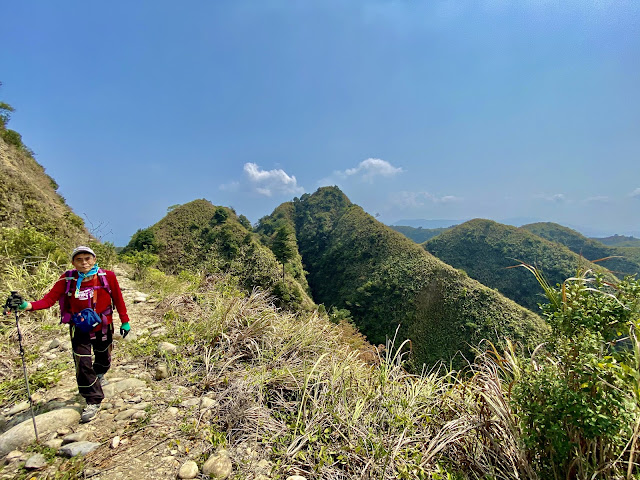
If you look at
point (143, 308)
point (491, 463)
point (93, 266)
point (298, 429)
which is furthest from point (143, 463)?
point (143, 308)

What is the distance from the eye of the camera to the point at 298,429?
2.19 meters

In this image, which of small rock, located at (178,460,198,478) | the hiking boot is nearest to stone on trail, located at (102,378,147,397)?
the hiking boot

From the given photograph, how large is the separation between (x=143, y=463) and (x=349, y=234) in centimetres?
5874

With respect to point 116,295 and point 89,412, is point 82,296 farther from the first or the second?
point 89,412

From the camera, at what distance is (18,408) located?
2.36 meters

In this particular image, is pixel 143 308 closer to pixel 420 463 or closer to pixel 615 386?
pixel 420 463

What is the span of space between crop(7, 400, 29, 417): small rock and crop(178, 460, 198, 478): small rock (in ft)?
5.38

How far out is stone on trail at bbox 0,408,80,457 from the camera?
1.94 metres

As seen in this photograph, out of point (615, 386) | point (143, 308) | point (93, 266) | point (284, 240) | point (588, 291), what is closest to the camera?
point (615, 386)

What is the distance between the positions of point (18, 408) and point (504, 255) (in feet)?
232

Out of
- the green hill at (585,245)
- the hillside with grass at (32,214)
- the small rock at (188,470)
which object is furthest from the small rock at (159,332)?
the green hill at (585,245)

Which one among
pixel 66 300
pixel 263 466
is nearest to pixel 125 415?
pixel 66 300

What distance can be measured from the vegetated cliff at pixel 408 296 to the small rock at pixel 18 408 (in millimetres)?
17343

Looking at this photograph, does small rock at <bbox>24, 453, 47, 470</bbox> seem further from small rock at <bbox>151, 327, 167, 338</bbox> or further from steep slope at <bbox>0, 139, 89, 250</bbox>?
steep slope at <bbox>0, 139, 89, 250</bbox>
